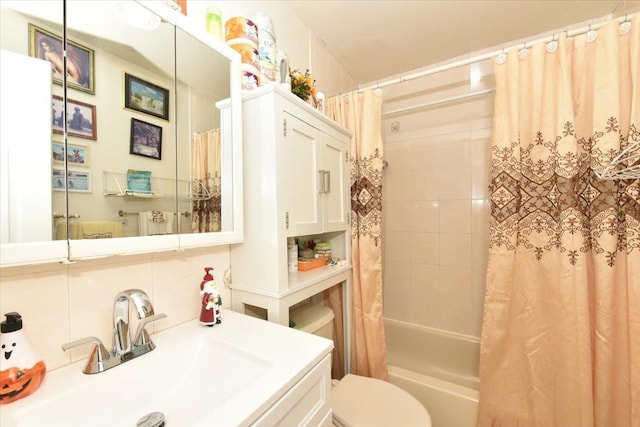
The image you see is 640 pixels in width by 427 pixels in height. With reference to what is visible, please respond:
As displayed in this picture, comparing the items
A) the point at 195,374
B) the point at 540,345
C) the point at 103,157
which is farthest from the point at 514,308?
the point at 103,157

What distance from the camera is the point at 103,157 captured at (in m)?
0.70

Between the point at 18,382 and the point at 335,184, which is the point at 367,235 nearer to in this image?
the point at 335,184

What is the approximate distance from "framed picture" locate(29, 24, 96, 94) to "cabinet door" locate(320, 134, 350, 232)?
0.90m

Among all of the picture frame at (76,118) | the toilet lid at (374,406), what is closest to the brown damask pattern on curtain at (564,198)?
the toilet lid at (374,406)

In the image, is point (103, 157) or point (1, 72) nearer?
point (1, 72)

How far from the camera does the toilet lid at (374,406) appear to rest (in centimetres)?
107

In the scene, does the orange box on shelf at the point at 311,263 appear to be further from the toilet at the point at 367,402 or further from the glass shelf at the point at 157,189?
the glass shelf at the point at 157,189

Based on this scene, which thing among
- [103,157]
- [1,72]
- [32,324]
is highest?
[1,72]

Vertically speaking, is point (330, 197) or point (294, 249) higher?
point (330, 197)

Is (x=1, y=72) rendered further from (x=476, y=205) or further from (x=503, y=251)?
(x=476, y=205)

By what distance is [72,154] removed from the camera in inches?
25.3

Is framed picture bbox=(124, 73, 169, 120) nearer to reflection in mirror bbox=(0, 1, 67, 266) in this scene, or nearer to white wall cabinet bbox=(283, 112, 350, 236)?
reflection in mirror bbox=(0, 1, 67, 266)

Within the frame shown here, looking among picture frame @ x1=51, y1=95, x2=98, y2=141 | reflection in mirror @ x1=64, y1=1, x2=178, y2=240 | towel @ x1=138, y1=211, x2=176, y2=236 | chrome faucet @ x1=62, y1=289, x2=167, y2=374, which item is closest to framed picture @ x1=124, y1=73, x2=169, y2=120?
reflection in mirror @ x1=64, y1=1, x2=178, y2=240

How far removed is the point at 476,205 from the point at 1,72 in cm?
227
